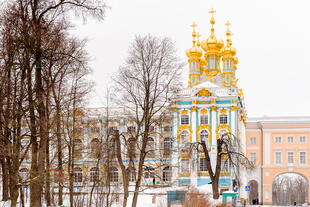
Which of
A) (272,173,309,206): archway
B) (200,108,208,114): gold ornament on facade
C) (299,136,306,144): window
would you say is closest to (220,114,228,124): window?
(200,108,208,114): gold ornament on facade

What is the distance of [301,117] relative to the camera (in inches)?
2447

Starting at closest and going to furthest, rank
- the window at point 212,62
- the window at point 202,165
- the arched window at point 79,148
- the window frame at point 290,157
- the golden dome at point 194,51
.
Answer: the arched window at point 79,148 → the window at point 202,165 → the golden dome at point 194,51 → the window at point 212,62 → the window frame at point 290,157

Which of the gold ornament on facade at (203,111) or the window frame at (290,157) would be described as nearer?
the gold ornament on facade at (203,111)

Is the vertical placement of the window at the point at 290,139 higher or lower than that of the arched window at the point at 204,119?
lower

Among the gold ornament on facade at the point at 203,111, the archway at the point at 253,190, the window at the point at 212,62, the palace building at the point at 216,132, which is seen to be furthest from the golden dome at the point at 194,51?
the archway at the point at 253,190

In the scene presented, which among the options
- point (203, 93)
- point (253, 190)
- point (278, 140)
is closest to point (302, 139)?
point (278, 140)

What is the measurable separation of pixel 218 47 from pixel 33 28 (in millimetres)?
42244

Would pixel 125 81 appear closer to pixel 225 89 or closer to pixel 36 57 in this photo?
pixel 36 57

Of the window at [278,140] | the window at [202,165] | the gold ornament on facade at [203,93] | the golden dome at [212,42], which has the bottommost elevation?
the window at [202,165]

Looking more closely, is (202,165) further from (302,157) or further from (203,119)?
(302,157)

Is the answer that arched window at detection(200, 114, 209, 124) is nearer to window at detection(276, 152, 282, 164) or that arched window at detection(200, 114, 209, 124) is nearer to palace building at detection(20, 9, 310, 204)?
palace building at detection(20, 9, 310, 204)

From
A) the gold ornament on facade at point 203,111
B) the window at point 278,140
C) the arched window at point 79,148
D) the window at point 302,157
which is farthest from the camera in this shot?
the window at point 278,140

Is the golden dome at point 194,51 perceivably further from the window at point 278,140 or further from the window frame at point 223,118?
the window at point 278,140

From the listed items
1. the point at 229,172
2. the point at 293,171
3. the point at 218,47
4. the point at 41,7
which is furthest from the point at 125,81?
the point at 293,171
